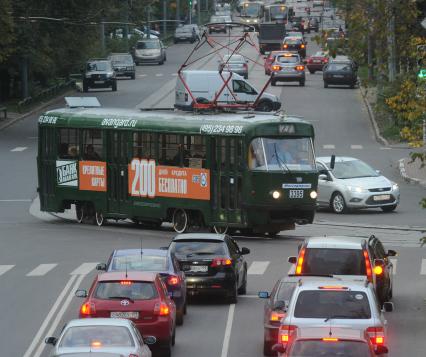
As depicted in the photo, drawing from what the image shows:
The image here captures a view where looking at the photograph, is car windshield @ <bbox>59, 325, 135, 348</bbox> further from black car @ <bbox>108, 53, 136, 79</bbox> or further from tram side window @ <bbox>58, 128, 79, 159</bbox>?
black car @ <bbox>108, 53, 136, 79</bbox>

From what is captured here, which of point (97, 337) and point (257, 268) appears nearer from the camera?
point (97, 337)

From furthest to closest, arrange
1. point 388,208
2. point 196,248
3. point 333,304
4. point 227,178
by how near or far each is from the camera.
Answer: point 388,208 → point 227,178 → point 196,248 → point 333,304

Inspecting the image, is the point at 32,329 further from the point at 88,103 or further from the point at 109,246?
the point at 88,103

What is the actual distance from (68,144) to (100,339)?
25179mm

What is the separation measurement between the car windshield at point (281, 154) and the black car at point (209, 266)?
990 centimetres

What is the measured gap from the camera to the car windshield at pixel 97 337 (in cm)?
1675

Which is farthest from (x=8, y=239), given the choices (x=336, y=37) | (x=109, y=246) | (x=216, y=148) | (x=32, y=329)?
(x=32, y=329)

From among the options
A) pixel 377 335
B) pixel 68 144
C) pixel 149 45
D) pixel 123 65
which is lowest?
pixel 149 45

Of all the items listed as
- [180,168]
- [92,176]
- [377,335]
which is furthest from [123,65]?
[377,335]

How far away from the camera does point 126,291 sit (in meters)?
20.7

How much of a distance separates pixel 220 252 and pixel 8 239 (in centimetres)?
1300

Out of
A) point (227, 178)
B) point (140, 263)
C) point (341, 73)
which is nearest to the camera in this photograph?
point (140, 263)

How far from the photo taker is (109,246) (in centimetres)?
3581

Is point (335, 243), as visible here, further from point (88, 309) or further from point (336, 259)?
point (88, 309)
